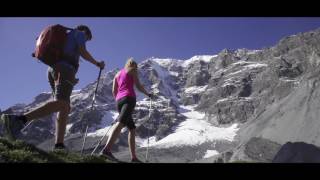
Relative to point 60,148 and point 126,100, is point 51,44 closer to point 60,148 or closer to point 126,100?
point 60,148

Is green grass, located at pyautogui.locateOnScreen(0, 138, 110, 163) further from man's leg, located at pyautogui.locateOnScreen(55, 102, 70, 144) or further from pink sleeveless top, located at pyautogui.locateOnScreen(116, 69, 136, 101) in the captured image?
pink sleeveless top, located at pyautogui.locateOnScreen(116, 69, 136, 101)

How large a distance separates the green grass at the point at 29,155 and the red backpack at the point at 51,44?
5.70 feet

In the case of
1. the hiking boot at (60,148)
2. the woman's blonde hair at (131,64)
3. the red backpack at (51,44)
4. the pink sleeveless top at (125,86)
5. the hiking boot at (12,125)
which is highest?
the red backpack at (51,44)

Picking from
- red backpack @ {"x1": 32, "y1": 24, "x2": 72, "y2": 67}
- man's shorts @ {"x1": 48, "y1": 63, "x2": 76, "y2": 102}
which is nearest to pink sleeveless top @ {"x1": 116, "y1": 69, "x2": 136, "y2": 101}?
man's shorts @ {"x1": 48, "y1": 63, "x2": 76, "y2": 102}

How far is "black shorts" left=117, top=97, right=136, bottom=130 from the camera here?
33.9 feet

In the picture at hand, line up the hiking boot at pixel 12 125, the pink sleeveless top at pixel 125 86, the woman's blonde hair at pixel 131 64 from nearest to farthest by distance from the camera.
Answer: the hiking boot at pixel 12 125 < the pink sleeveless top at pixel 125 86 < the woman's blonde hair at pixel 131 64

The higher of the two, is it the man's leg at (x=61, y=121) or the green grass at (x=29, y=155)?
the man's leg at (x=61, y=121)

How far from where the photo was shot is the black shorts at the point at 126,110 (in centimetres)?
1033

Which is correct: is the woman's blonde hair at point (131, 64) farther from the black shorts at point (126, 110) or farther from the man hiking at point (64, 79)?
the man hiking at point (64, 79)

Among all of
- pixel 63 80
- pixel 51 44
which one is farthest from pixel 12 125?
pixel 51 44

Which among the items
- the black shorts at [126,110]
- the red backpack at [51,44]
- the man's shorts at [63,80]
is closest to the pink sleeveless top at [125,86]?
the black shorts at [126,110]

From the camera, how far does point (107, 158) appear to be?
9.61 m
